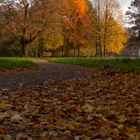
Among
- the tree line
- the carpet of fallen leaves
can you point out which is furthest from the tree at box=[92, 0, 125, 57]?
the carpet of fallen leaves

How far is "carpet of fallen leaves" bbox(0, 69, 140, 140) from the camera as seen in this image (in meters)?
4.66

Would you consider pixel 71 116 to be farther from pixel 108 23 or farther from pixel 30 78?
pixel 108 23

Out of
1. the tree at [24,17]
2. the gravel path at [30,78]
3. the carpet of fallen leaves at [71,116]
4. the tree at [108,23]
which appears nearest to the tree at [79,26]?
the tree at [108,23]

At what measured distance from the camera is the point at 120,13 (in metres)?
57.0

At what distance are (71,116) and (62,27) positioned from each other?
4719 cm

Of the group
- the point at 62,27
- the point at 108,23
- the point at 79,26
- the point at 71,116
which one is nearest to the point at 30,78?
the point at 71,116

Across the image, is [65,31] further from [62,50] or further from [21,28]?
[21,28]

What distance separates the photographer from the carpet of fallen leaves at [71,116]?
15.3 feet

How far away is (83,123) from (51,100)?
243 cm

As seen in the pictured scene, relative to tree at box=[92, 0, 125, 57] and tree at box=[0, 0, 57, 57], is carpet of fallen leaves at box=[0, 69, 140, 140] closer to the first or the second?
tree at box=[0, 0, 57, 57]

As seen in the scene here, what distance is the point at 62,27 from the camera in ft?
173

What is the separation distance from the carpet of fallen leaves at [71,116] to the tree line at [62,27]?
36748 mm

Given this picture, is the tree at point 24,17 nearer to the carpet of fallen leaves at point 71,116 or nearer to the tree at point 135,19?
the tree at point 135,19

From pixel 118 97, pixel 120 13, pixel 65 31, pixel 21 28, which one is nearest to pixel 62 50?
pixel 65 31
